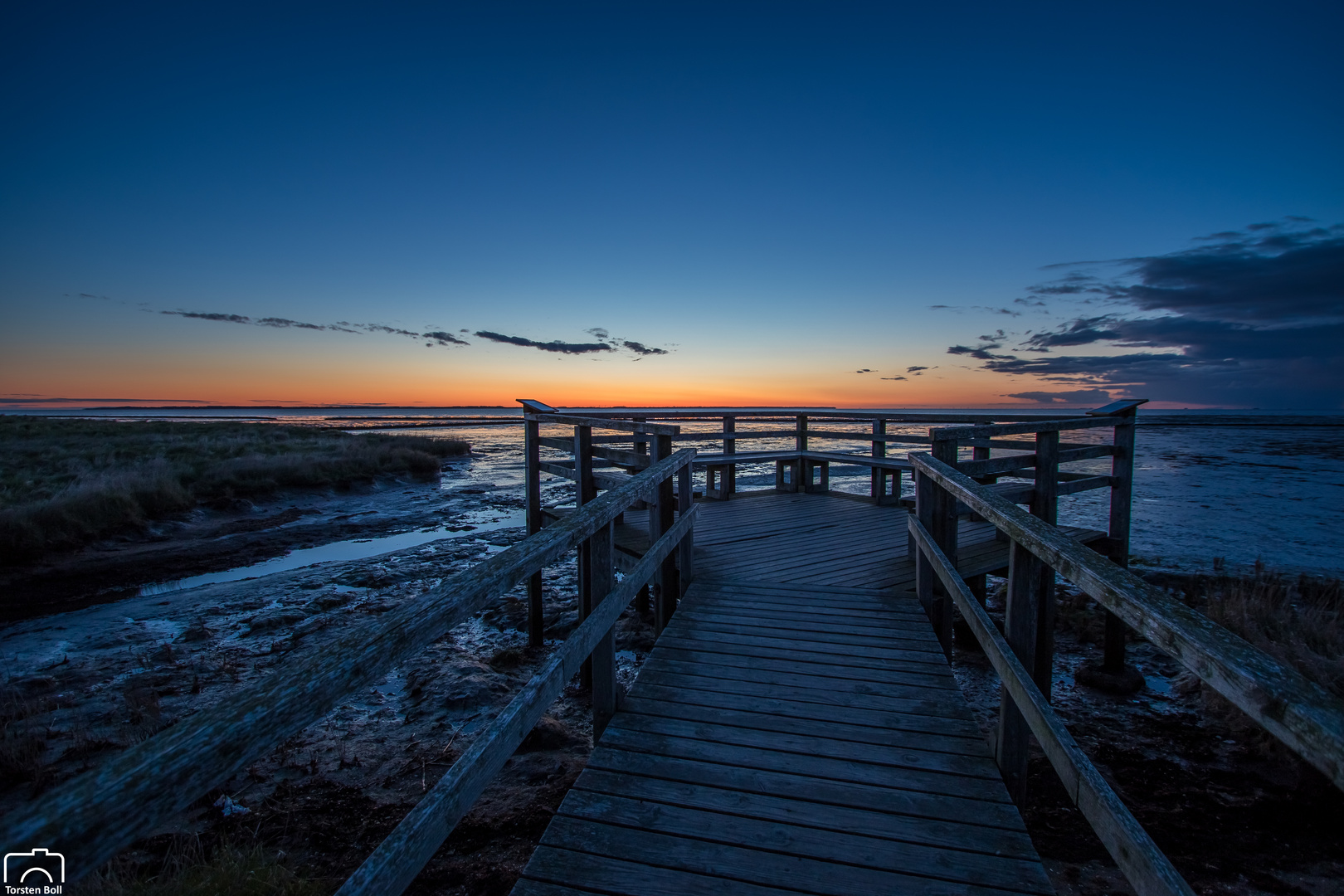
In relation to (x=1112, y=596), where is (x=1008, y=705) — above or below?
below

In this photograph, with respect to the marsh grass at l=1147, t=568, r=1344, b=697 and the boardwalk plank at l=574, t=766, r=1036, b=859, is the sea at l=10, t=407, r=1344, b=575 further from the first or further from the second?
the boardwalk plank at l=574, t=766, r=1036, b=859

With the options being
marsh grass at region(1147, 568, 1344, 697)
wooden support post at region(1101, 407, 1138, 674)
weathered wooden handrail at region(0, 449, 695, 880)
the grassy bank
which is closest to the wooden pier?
weathered wooden handrail at region(0, 449, 695, 880)

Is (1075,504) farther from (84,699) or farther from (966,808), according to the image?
(84,699)

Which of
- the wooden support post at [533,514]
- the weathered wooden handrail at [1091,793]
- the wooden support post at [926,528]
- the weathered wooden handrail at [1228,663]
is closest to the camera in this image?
the weathered wooden handrail at [1228,663]

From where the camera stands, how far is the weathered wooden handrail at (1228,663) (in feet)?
3.60

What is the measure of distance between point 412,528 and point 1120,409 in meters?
14.1

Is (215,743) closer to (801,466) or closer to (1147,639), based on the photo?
(1147,639)

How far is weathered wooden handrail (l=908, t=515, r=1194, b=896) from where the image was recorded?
1519 mm

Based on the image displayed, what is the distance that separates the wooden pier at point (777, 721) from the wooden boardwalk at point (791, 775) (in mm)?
12

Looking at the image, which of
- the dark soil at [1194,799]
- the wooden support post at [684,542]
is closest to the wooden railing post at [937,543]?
the dark soil at [1194,799]

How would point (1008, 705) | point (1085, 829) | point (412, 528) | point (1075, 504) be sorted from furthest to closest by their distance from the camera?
point (1075, 504) → point (412, 528) → point (1085, 829) → point (1008, 705)

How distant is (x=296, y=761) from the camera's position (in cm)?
474

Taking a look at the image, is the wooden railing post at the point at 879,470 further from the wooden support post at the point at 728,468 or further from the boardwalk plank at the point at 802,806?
the boardwalk plank at the point at 802,806

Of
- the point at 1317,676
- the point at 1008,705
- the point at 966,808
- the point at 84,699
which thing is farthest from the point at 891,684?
the point at 84,699
